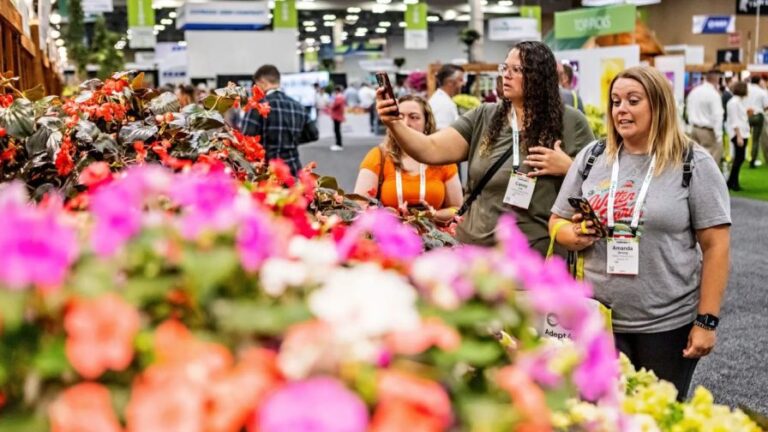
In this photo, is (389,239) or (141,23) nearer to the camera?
(389,239)

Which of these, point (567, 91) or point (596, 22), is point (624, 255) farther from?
point (596, 22)

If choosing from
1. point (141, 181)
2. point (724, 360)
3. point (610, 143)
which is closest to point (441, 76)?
point (724, 360)

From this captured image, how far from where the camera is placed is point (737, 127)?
12.2 meters

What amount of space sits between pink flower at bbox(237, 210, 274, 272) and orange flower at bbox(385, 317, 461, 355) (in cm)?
13

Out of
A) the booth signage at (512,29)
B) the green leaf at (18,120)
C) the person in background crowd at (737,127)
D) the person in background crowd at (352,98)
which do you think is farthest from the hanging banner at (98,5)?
the green leaf at (18,120)

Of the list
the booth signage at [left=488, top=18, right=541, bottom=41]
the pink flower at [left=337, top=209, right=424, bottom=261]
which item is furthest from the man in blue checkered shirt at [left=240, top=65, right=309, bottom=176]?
the booth signage at [left=488, top=18, right=541, bottom=41]

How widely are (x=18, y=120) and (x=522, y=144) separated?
155cm

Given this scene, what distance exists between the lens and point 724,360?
4.48 meters

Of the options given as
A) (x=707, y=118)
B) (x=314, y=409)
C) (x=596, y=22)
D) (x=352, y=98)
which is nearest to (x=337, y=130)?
(x=352, y=98)

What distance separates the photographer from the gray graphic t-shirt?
2.30 meters

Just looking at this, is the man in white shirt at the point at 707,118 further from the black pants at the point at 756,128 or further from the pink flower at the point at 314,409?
the pink flower at the point at 314,409

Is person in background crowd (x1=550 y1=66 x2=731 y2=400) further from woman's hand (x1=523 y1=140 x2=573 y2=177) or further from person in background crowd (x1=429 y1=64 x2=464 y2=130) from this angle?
person in background crowd (x1=429 y1=64 x2=464 y2=130)

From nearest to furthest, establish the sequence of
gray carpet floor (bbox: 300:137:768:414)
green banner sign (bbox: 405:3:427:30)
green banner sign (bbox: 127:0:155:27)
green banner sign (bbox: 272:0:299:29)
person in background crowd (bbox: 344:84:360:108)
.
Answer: gray carpet floor (bbox: 300:137:768:414)
green banner sign (bbox: 127:0:155:27)
green banner sign (bbox: 272:0:299:29)
green banner sign (bbox: 405:3:427:30)
person in background crowd (bbox: 344:84:360:108)

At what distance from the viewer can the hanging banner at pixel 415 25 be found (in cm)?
2292
